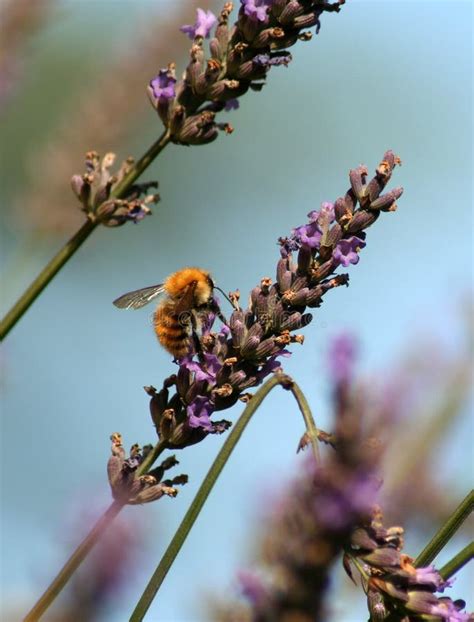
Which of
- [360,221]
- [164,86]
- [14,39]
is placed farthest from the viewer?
[14,39]

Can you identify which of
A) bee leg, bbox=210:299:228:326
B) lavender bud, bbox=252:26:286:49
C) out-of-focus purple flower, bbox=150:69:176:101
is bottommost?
bee leg, bbox=210:299:228:326

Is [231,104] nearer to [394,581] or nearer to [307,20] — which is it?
[307,20]

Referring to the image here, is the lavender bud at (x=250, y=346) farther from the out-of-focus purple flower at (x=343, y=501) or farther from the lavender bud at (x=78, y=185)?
the lavender bud at (x=78, y=185)

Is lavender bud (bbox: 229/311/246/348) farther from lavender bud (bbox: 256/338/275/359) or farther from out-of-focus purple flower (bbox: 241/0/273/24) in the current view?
out-of-focus purple flower (bbox: 241/0/273/24)

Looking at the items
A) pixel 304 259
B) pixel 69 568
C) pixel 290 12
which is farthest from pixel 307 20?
pixel 69 568

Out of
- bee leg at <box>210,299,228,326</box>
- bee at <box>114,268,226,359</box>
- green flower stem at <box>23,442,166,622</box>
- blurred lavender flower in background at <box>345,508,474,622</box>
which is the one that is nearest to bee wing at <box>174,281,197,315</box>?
bee at <box>114,268,226,359</box>

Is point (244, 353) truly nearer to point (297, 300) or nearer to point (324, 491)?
point (297, 300)

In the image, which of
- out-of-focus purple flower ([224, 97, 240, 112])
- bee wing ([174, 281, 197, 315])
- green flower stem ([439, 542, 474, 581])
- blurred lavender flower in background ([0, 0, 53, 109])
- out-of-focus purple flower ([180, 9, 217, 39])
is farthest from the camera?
blurred lavender flower in background ([0, 0, 53, 109])

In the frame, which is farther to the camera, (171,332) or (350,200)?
(171,332)
